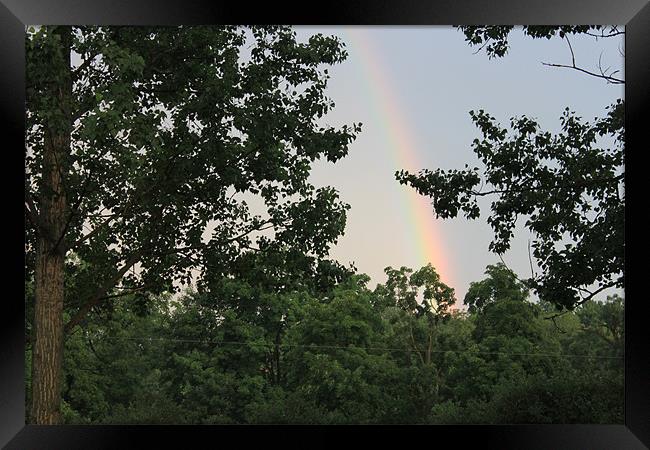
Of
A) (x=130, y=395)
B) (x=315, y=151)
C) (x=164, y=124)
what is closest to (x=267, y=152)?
(x=315, y=151)

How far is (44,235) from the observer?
7844mm

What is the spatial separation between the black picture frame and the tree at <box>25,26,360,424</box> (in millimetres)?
4137

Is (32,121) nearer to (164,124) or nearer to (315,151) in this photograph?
(164,124)

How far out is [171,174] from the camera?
8586 mm

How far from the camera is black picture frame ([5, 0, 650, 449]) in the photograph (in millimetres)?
3215

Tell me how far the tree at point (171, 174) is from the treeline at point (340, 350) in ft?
13.3

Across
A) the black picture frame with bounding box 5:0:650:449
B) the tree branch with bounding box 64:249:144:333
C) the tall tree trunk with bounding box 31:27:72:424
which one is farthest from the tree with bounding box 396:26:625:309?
the black picture frame with bounding box 5:0:650:449

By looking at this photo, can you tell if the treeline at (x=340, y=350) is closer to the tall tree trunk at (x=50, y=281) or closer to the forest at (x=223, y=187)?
the forest at (x=223, y=187)

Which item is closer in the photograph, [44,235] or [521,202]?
[44,235]
